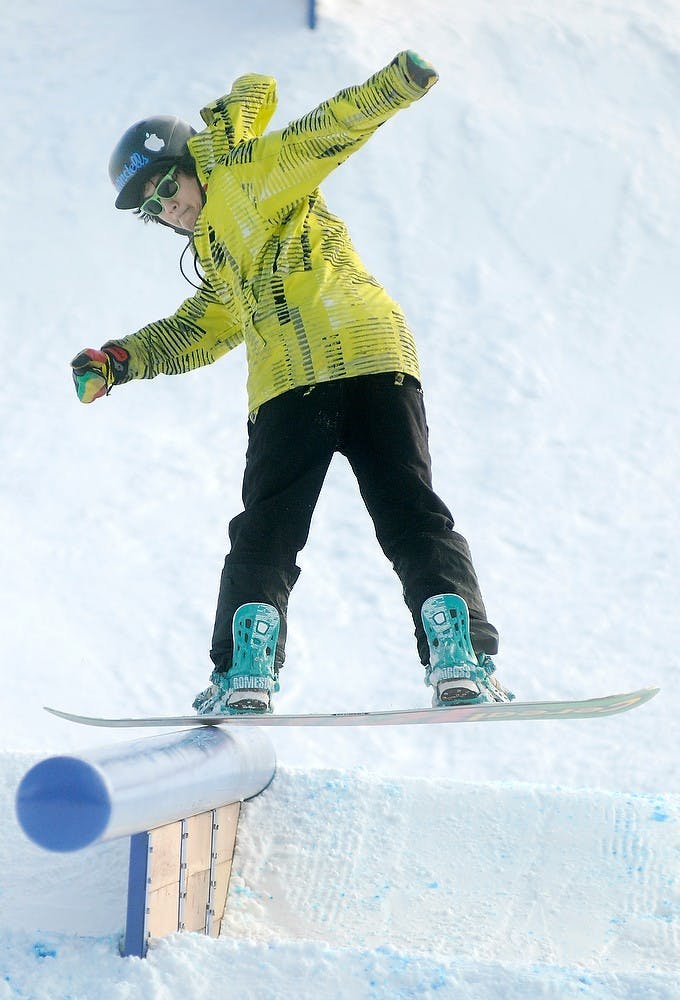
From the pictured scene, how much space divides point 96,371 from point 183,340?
0.87 feet

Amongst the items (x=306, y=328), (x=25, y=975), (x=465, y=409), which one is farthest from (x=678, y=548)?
(x=25, y=975)

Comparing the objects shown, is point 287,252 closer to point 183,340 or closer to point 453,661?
point 183,340

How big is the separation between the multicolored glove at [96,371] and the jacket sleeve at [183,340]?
35 millimetres

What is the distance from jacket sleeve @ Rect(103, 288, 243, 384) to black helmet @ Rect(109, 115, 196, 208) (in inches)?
A: 15.3

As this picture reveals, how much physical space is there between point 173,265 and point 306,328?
18.1 ft

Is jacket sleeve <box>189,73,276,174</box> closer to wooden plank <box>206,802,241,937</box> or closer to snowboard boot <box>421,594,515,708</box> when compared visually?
snowboard boot <box>421,594,515,708</box>

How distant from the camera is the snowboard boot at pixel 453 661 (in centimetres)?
238

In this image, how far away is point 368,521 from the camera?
614 cm

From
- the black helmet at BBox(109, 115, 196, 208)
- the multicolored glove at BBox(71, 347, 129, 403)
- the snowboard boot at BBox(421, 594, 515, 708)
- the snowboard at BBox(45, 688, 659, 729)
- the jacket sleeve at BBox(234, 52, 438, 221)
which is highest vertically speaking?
the black helmet at BBox(109, 115, 196, 208)

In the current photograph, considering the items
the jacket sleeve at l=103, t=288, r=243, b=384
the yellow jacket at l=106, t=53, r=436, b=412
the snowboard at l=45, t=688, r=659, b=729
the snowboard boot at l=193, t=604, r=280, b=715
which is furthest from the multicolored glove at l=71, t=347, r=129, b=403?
the snowboard at l=45, t=688, r=659, b=729

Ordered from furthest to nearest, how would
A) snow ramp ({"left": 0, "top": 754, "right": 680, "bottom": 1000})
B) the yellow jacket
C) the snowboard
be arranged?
the yellow jacket
the snowboard
snow ramp ({"left": 0, "top": 754, "right": 680, "bottom": 1000})

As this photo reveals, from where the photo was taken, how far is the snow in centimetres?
299

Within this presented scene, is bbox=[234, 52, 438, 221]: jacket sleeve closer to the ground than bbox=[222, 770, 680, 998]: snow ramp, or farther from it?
farther from it

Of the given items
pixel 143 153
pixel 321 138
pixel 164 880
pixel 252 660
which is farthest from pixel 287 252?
pixel 164 880
